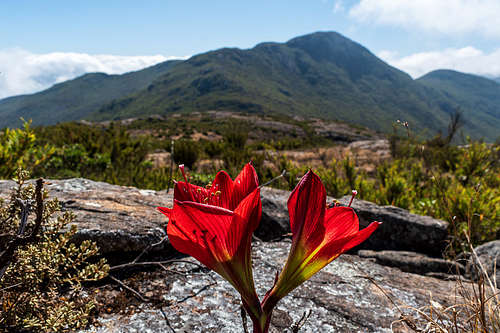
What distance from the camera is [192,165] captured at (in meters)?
10.1

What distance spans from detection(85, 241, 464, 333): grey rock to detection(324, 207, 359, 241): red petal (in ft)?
1.73

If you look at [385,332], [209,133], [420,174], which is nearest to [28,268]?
[385,332]

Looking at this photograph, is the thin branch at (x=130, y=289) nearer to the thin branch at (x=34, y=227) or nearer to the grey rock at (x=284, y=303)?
the grey rock at (x=284, y=303)

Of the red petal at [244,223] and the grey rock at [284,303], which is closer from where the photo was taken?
the red petal at [244,223]

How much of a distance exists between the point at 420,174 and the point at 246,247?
605 centimetres

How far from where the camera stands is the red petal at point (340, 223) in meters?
0.59

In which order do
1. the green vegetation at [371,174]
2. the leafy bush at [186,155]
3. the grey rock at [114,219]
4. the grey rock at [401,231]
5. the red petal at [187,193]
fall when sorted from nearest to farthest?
the red petal at [187,193] → the grey rock at [114,219] → the grey rock at [401,231] → the green vegetation at [371,174] → the leafy bush at [186,155]

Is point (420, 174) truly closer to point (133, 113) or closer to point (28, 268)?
point (28, 268)

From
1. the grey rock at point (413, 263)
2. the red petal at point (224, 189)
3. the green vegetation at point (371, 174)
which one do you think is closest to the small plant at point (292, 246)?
the red petal at point (224, 189)

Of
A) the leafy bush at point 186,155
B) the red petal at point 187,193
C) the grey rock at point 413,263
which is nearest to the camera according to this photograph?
the red petal at point 187,193

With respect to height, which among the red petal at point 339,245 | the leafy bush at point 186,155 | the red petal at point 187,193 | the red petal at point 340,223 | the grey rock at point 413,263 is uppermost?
the red petal at point 187,193

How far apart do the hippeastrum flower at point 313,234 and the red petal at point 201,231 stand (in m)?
0.14

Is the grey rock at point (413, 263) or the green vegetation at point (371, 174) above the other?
the green vegetation at point (371, 174)

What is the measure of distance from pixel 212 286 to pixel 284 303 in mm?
380
